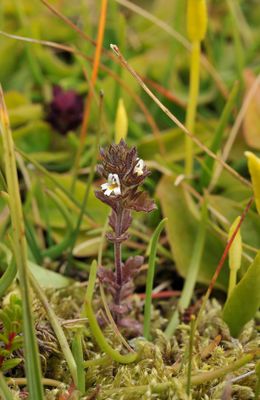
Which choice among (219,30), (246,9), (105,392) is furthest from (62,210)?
(246,9)

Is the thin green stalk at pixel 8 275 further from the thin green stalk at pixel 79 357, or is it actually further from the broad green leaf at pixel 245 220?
the broad green leaf at pixel 245 220

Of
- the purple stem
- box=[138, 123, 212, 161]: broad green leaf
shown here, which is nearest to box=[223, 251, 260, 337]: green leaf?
the purple stem

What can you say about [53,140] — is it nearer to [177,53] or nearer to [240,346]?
[177,53]

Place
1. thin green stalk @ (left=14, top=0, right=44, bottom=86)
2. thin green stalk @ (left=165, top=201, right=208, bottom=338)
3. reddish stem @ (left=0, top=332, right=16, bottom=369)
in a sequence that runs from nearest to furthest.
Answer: reddish stem @ (left=0, top=332, right=16, bottom=369), thin green stalk @ (left=165, top=201, right=208, bottom=338), thin green stalk @ (left=14, top=0, right=44, bottom=86)

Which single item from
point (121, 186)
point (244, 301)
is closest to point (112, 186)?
point (121, 186)

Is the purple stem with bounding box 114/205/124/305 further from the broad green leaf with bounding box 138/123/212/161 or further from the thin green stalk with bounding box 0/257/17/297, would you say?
the broad green leaf with bounding box 138/123/212/161

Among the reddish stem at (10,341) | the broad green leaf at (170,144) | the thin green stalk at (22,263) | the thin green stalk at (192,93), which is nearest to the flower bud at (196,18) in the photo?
the thin green stalk at (192,93)
